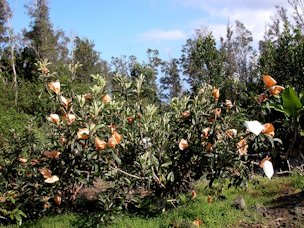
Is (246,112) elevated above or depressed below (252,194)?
above

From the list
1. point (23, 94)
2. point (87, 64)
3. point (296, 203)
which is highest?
point (87, 64)

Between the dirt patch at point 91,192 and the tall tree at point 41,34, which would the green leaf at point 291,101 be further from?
the tall tree at point 41,34

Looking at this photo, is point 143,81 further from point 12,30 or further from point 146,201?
point 12,30

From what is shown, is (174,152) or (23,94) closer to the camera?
(174,152)

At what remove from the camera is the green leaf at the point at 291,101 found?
6445 millimetres

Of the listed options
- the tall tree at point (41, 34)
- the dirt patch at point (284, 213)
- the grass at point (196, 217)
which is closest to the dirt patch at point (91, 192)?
the grass at point (196, 217)

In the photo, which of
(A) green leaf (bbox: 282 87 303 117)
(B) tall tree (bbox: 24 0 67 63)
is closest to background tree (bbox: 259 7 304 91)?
(A) green leaf (bbox: 282 87 303 117)

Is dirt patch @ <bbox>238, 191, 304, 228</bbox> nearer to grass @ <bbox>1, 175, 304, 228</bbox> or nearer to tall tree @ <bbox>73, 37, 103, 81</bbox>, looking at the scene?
grass @ <bbox>1, 175, 304, 228</bbox>

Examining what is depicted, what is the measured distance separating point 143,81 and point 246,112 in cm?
127

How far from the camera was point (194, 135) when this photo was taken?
501cm

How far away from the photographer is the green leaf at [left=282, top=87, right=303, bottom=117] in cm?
645

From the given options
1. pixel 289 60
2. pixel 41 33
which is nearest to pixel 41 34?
pixel 41 33

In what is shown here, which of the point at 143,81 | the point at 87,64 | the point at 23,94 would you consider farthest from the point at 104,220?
→ the point at 87,64

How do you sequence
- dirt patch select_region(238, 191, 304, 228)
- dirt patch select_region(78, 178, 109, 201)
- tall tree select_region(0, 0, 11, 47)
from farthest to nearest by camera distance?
tall tree select_region(0, 0, 11, 47), dirt patch select_region(78, 178, 109, 201), dirt patch select_region(238, 191, 304, 228)
